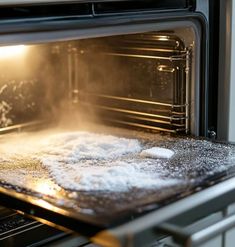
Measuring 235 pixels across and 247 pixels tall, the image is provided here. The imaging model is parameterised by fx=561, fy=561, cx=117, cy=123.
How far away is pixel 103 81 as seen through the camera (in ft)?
6.03

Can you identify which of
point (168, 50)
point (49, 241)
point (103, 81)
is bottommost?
point (49, 241)

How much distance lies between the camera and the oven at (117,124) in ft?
3.37

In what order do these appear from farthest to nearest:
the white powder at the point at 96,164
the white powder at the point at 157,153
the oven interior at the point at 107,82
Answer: the oven interior at the point at 107,82 → the white powder at the point at 157,153 → the white powder at the point at 96,164

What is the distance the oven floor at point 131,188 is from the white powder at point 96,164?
2cm

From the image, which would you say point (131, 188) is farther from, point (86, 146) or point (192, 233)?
point (86, 146)

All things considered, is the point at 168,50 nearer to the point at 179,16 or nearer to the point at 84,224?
the point at 179,16

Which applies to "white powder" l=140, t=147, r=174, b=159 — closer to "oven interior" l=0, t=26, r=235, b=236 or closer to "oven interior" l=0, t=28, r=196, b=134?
"oven interior" l=0, t=26, r=235, b=236

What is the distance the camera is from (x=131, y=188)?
1101mm

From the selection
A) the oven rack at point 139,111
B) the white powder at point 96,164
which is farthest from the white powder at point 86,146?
the oven rack at point 139,111

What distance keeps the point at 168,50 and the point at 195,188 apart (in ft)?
→ 1.97

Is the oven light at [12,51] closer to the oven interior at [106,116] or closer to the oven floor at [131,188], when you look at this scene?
the oven interior at [106,116]

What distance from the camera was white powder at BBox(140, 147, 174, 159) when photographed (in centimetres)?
134

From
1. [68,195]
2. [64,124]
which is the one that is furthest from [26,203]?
[64,124]

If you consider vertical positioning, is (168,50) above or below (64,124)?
above
